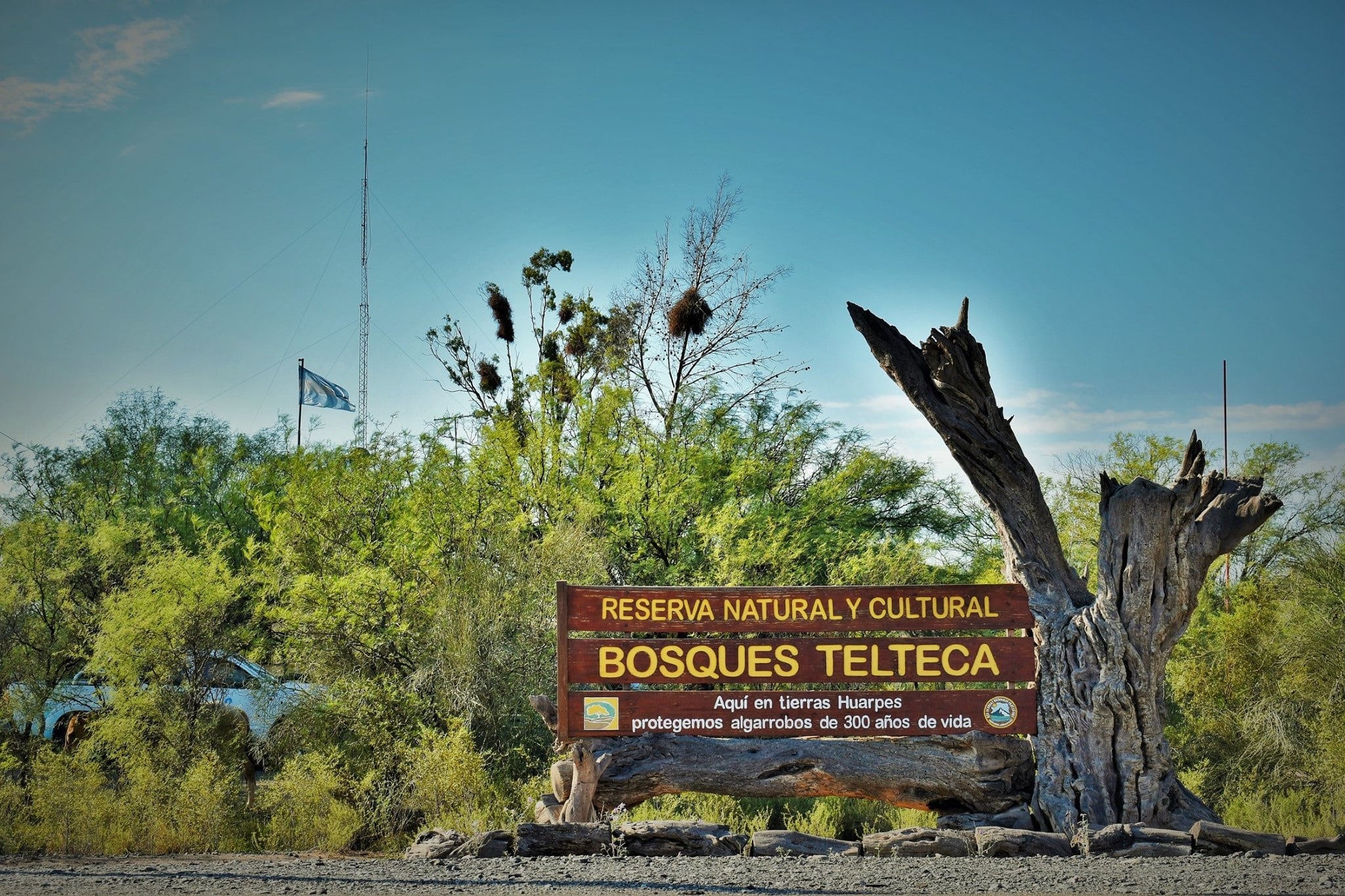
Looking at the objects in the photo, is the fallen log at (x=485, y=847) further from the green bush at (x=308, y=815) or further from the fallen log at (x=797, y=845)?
the green bush at (x=308, y=815)

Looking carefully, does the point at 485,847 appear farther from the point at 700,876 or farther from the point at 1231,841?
the point at 1231,841

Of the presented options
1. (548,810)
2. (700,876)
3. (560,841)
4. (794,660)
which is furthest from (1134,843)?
(548,810)

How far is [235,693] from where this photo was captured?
13.2 meters

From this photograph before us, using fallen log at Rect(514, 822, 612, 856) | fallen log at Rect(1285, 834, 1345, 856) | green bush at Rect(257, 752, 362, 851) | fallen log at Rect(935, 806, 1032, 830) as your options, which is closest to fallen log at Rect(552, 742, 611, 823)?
fallen log at Rect(514, 822, 612, 856)

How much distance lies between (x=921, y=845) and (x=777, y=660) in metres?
2.04

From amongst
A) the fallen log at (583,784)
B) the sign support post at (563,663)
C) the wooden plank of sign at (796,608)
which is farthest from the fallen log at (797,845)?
the sign support post at (563,663)

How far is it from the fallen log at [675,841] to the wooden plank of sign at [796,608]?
186 cm

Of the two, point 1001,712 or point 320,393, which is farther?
point 320,393

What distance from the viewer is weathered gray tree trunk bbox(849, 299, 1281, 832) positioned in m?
9.46

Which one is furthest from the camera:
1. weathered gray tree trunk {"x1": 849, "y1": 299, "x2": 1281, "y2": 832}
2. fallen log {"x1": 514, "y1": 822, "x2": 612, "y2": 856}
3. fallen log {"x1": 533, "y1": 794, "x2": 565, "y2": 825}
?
fallen log {"x1": 533, "y1": 794, "x2": 565, "y2": 825}

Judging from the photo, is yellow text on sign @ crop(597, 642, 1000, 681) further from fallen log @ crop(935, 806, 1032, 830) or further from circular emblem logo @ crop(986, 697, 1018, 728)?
fallen log @ crop(935, 806, 1032, 830)

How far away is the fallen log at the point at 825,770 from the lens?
387 inches

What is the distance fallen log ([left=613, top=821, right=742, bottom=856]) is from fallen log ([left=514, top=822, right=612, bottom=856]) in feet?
0.55

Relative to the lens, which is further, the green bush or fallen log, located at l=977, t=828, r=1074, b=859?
the green bush
